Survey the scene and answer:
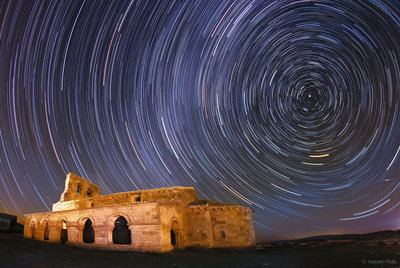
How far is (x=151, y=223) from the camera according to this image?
17188 millimetres

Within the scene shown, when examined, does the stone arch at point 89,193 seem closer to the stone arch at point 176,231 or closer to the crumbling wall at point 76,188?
the crumbling wall at point 76,188

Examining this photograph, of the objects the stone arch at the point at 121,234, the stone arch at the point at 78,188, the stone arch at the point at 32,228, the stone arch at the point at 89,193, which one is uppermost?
the stone arch at the point at 78,188

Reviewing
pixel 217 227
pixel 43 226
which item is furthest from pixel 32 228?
pixel 217 227

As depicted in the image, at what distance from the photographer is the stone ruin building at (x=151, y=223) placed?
17406 mm

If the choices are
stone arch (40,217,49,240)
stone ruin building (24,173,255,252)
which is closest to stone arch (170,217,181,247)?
stone ruin building (24,173,255,252)

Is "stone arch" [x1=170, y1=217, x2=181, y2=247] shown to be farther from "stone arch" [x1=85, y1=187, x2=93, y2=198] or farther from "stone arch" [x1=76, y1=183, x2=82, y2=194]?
"stone arch" [x1=85, y1=187, x2=93, y2=198]

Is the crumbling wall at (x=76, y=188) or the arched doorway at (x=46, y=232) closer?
the arched doorway at (x=46, y=232)

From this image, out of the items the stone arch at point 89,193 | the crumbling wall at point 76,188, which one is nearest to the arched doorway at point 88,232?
the crumbling wall at point 76,188

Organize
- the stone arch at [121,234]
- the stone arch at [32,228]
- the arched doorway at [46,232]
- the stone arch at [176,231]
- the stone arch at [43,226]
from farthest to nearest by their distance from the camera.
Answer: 1. the stone arch at [32,228]
2. the stone arch at [121,234]
3. the arched doorway at [46,232]
4. the stone arch at [43,226]
5. the stone arch at [176,231]

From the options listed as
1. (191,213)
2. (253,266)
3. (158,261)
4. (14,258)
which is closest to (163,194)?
(191,213)

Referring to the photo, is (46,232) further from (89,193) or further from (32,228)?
(89,193)

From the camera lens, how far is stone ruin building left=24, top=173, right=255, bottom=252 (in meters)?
17.4

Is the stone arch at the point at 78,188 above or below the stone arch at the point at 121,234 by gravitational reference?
above

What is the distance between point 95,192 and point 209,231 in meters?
19.5
